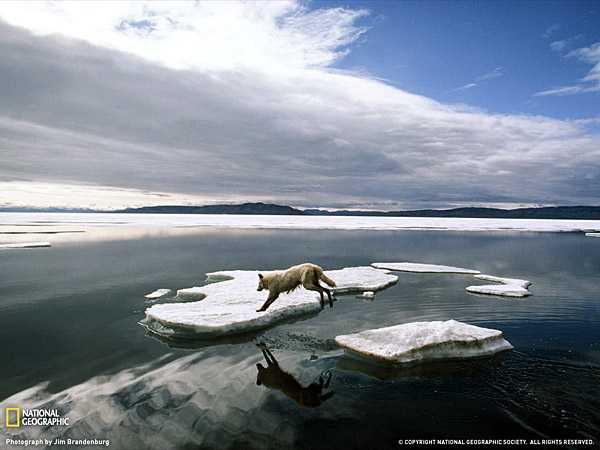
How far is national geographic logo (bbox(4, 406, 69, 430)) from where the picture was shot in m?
6.41

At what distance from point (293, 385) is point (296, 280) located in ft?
13.4

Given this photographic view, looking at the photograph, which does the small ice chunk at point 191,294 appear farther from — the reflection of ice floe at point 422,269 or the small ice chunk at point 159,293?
the reflection of ice floe at point 422,269

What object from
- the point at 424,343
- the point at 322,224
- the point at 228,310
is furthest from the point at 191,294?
the point at 322,224

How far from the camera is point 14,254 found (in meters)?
27.8

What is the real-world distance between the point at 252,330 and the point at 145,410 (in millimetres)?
4829

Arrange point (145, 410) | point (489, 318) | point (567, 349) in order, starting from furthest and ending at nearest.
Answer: point (489, 318)
point (567, 349)
point (145, 410)

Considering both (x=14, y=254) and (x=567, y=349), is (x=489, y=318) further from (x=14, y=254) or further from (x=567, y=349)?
(x=14, y=254)

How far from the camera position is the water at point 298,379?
625 centimetres

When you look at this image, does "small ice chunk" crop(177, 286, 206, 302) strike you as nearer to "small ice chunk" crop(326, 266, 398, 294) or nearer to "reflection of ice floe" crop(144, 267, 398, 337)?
"reflection of ice floe" crop(144, 267, 398, 337)

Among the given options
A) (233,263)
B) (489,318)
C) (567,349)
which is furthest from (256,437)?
(233,263)

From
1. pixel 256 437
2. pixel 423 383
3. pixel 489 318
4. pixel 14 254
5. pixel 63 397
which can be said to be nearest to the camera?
pixel 256 437

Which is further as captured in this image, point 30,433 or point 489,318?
point 489,318

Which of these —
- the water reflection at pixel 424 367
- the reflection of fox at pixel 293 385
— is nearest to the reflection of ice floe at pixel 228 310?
the reflection of fox at pixel 293 385

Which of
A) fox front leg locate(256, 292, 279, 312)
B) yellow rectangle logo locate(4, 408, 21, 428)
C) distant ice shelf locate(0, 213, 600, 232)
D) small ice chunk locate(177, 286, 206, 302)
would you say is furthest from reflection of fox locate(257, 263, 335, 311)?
distant ice shelf locate(0, 213, 600, 232)
